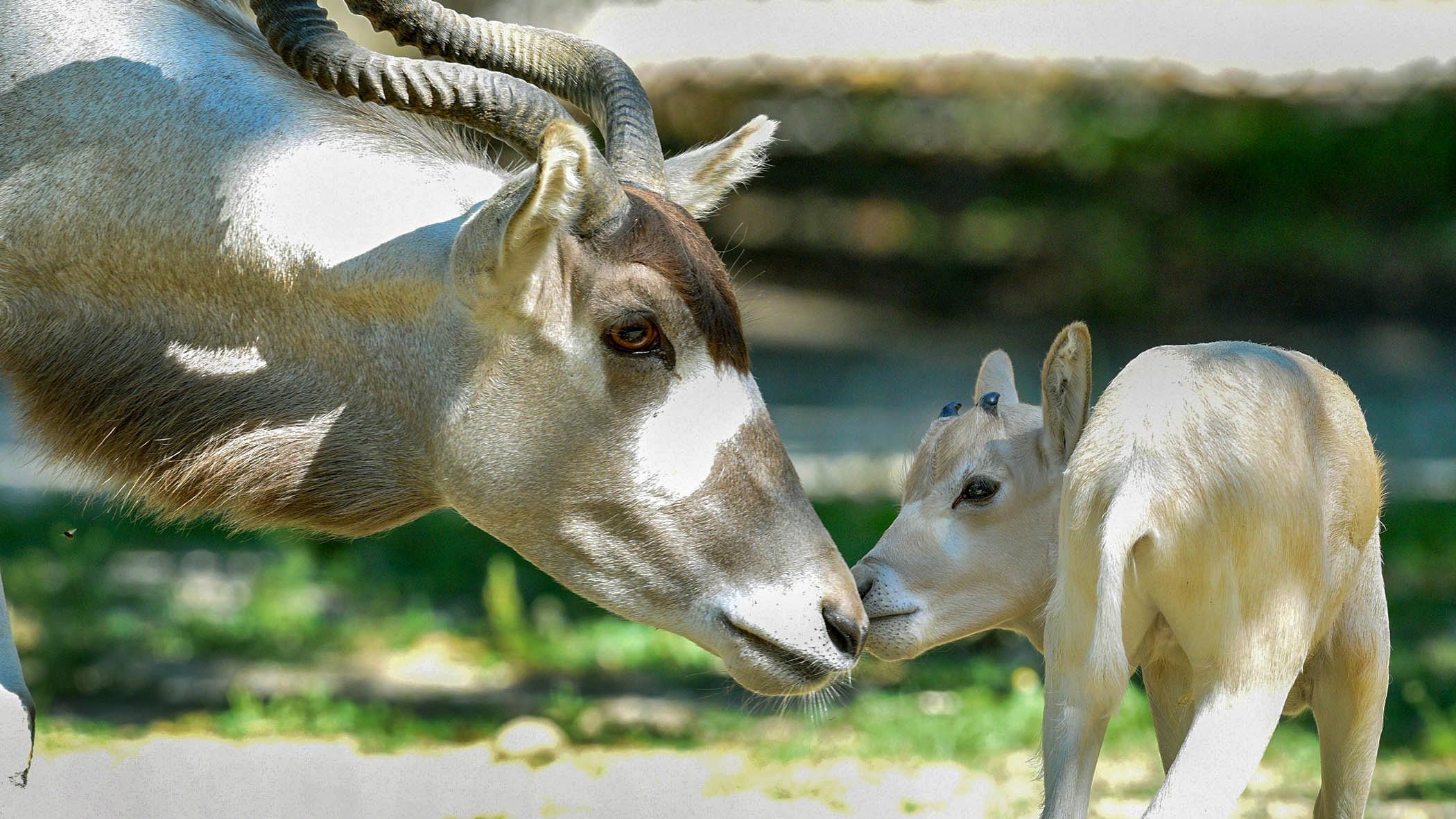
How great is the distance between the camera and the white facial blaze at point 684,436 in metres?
3.39

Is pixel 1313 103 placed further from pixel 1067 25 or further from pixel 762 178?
pixel 762 178

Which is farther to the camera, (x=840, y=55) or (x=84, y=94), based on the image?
(x=840, y=55)

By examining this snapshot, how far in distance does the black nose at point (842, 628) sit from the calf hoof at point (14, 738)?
1.61 m

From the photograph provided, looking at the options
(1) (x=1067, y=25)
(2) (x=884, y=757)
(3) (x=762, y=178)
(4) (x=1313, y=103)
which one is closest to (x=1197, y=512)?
(2) (x=884, y=757)

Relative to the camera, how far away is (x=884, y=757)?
560 centimetres

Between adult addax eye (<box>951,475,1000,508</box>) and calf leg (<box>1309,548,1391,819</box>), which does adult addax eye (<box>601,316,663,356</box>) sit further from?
calf leg (<box>1309,548,1391,819</box>)

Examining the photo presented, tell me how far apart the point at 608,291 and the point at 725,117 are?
8.27 meters

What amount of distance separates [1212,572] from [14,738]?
7.87 feet

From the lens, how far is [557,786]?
5.29 meters

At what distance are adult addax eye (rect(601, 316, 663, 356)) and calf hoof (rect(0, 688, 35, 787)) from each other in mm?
1380

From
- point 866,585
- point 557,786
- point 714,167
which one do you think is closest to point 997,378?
point 866,585

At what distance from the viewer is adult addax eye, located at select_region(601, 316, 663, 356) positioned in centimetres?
338

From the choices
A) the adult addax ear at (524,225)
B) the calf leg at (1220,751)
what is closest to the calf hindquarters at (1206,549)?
the calf leg at (1220,751)

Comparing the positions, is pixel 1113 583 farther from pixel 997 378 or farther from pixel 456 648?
pixel 456 648
